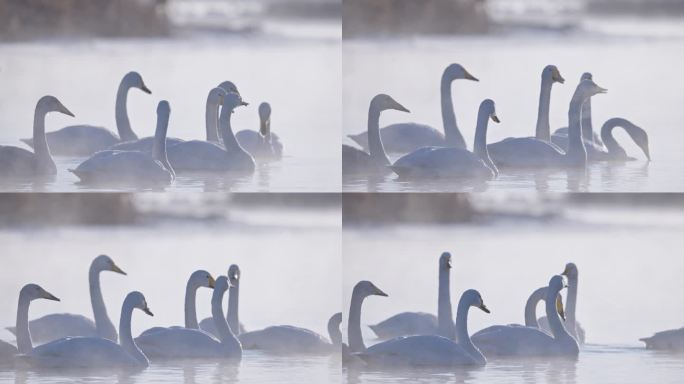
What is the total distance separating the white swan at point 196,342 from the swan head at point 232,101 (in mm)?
468

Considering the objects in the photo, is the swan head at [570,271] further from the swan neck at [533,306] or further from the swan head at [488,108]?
the swan head at [488,108]

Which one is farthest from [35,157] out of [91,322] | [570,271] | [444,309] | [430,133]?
[570,271]

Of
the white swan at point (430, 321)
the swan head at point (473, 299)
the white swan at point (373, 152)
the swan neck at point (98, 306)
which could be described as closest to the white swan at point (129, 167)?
the swan neck at point (98, 306)

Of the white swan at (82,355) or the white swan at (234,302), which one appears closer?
the white swan at (82,355)

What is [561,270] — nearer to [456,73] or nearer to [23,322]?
[456,73]

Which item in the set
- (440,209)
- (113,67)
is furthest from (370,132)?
(113,67)

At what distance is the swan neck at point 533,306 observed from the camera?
6117 mm

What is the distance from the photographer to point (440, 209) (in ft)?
20.1

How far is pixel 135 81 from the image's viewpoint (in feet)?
20.0

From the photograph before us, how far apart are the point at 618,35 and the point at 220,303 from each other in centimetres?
131

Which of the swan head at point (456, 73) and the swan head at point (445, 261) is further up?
the swan head at point (456, 73)

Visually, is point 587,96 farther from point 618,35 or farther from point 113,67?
point 113,67

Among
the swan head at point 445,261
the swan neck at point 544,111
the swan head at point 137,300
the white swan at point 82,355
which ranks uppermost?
the swan neck at point 544,111

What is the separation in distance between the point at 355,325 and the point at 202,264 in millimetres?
455
